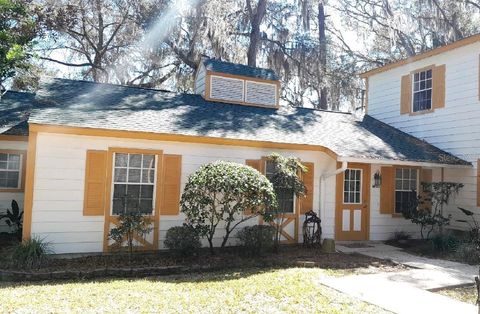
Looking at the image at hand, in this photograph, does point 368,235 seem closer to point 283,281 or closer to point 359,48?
point 283,281

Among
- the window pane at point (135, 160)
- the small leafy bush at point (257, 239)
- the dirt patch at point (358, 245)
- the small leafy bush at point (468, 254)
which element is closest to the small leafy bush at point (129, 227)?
the window pane at point (135, 160)

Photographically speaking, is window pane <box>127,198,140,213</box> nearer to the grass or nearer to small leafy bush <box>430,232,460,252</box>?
the grass

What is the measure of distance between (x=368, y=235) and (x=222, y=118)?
5.13 meters

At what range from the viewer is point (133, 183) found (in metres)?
8.50

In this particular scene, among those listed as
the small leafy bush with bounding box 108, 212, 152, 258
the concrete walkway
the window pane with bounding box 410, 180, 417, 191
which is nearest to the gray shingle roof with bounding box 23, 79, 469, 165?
the window pane with bounding box 410, 180, 417, 191

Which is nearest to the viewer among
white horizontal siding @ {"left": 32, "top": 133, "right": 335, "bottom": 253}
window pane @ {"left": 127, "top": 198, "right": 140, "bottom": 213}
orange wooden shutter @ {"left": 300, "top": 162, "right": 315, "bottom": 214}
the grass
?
the grass

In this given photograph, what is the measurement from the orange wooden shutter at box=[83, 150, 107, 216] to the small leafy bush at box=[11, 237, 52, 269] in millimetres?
1131

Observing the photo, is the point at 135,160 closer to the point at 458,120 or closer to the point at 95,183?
the point at 95,183

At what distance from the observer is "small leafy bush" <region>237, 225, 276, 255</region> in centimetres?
834

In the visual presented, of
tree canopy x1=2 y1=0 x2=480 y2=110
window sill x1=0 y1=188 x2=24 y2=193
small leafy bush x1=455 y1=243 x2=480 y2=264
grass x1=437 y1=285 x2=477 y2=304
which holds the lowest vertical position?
grass x1=437 y1=285 x2=477 y2=304

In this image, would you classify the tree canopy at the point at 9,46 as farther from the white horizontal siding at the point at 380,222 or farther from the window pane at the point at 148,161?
the white horizontal siding at the point at 380,222

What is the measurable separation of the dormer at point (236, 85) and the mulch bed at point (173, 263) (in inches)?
223

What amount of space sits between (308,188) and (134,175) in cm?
436

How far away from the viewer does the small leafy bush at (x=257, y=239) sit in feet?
27.4
